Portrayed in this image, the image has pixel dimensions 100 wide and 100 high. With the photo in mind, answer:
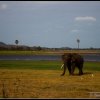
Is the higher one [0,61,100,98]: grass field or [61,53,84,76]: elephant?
[61,53,84,76]: elephant

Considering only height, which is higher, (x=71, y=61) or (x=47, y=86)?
(x=71, y=61)

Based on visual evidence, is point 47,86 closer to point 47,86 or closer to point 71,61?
point 47,86

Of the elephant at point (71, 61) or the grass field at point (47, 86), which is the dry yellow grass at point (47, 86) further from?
the elephant at point (71, 61)

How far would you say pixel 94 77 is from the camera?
18.7 m

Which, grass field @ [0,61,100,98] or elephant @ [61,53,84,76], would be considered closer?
grass field @ [0,61,100,98]

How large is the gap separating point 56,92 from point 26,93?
111 centimetres

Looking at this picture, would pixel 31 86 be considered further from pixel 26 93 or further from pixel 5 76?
pixel 5 76

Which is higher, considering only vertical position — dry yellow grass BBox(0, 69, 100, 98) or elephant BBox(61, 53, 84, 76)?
elephant BBox(61, 53, 84, 76)

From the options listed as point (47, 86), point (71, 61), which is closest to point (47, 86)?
point (47, 86)

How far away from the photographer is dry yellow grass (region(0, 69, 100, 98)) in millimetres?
13562

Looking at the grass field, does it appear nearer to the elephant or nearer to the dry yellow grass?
the dry yellow grass

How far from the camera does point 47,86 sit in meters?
15.2

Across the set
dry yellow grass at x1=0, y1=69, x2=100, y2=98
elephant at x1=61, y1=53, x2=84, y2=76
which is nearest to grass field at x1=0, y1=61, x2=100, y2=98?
dry yellow grass at x1=0, y1=69, x2=100, y2=98

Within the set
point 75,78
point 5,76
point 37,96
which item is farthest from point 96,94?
point 5,76
